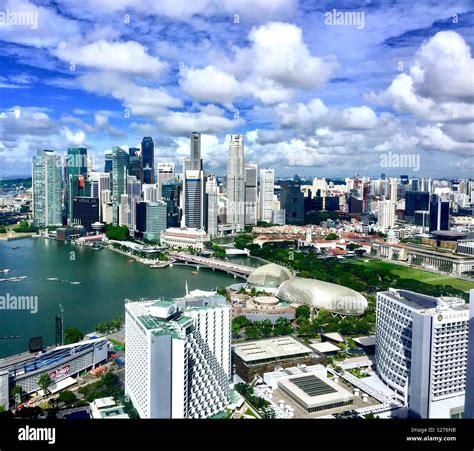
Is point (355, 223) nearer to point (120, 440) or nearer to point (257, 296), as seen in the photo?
point (257, 296)

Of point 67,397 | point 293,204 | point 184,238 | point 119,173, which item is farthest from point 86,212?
point 67,397

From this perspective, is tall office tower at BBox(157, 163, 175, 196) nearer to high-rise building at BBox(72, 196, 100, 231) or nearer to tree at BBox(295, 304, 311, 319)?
high-rise building at BBox(72, 196, 100, 231)

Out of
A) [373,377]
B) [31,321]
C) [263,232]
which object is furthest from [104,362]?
[263,232]

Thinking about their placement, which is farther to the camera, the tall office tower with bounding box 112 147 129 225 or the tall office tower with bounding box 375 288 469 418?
the tall office tower with bounding box 112 147 129 225

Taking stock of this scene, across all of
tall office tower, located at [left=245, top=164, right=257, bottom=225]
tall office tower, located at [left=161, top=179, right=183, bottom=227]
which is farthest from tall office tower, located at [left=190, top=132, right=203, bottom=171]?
tall office tower, located at [left=245, top=164, right=257, bottom=225]

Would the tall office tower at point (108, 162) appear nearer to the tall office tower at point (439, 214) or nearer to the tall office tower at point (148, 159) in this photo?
the tall office tower at point (148, 159)

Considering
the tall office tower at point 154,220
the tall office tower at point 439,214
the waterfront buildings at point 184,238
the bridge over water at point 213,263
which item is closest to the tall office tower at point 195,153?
the tall office tower at point 154,220
